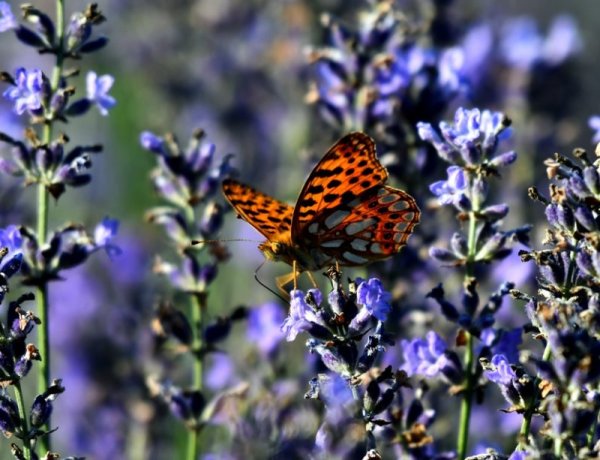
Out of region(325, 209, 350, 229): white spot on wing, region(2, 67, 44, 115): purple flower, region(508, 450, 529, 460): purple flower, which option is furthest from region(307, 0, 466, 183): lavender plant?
region(508, 450, 529, 460): purple flower

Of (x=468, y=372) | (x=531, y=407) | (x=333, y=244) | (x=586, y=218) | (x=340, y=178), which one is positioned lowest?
(x=531, y=407)

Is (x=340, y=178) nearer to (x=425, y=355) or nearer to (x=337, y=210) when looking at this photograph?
(x=337, y=210)

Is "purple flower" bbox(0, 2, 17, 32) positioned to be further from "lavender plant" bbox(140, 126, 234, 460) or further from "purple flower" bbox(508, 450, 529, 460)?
"purple flower" bbox(508, 450, 529, 460)

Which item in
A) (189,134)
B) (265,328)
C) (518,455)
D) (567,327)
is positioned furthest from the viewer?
(189,134)

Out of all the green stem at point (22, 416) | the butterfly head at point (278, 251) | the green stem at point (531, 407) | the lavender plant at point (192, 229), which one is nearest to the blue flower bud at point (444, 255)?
the butterfly head at point (278, 251)

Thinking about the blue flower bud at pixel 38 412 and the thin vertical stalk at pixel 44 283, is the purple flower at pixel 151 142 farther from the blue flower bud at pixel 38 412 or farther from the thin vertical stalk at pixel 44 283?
the blue flower bud at pixel 38 412

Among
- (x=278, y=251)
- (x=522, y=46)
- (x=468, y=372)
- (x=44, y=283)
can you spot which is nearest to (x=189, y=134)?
(x=522, y=46)

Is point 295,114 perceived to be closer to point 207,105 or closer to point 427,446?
point 207,105
